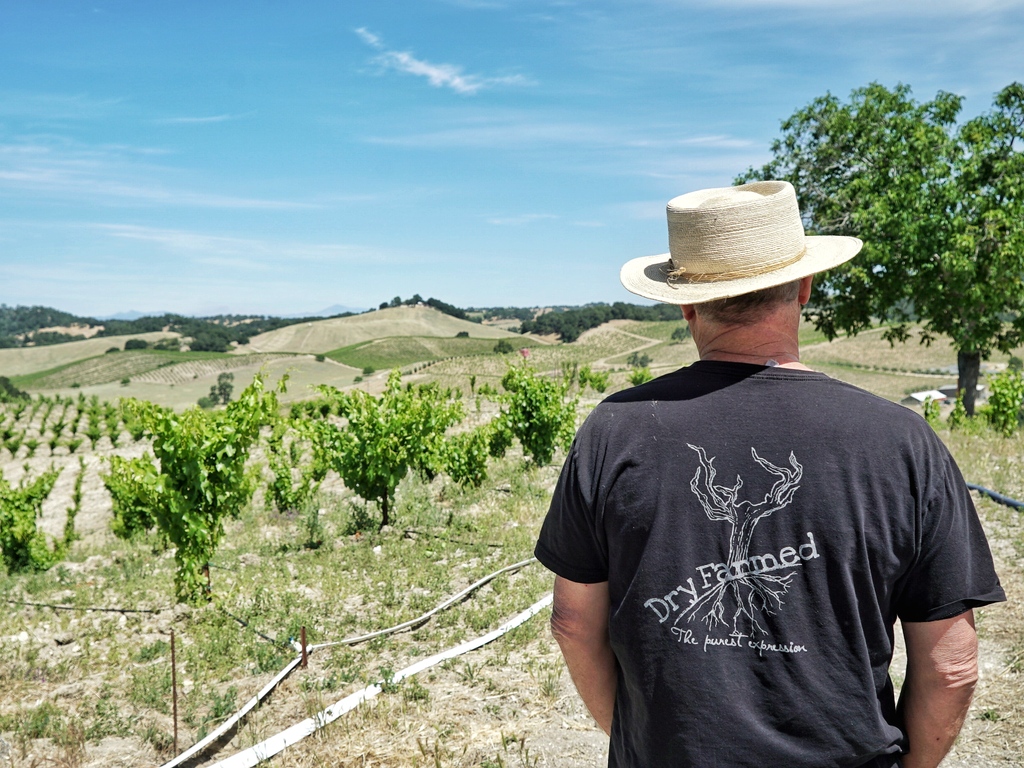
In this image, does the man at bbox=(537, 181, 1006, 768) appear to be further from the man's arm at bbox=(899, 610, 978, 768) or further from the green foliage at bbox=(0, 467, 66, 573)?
the green foliage at bbox=(0, 467, 66, 573)

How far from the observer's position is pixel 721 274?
5.84ft

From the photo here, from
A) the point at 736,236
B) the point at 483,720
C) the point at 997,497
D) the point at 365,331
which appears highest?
the point at 365,331

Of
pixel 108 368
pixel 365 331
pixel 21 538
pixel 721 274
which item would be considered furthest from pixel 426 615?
pixel 365 331

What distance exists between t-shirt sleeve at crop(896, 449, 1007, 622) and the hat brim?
A: 1.74ft

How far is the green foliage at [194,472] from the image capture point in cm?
693

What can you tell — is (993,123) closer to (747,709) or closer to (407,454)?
(407,454)

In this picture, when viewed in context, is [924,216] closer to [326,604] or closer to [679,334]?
[326,604]

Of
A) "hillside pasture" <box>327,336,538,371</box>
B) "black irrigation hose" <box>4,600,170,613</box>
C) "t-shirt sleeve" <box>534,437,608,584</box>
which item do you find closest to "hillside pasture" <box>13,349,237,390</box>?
"hillside pasture" <box>327,336,538,371</box>

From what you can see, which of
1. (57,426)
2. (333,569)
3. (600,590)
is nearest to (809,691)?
(600,590)

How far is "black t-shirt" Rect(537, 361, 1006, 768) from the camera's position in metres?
1.50

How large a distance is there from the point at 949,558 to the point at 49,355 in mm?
126700

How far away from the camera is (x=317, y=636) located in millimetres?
5891

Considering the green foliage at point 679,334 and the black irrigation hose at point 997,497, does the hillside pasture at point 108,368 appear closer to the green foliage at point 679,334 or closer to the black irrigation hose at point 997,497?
the green foliage at point 679,334

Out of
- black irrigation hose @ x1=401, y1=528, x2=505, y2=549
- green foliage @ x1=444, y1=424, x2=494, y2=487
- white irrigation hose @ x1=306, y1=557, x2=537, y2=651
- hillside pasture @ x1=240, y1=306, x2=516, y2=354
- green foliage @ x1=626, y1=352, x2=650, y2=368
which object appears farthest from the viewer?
hillside pasture @ x1=240, y1=306, x2=516, y2=354
